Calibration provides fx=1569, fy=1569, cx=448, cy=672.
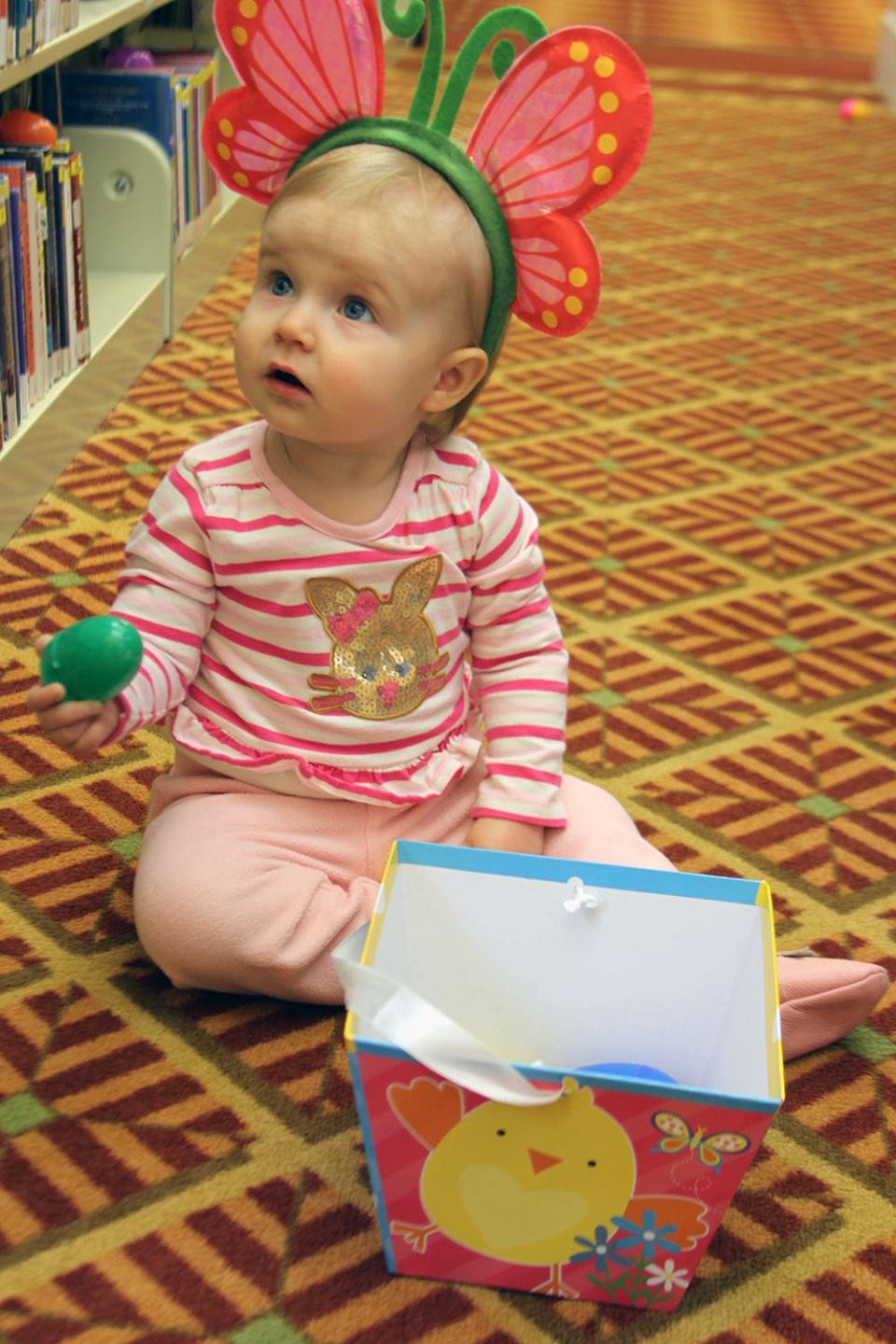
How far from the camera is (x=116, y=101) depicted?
7.62ft

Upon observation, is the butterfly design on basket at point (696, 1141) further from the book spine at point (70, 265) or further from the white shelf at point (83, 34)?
the book spine at point (70, 265)

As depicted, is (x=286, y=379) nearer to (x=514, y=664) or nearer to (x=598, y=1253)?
(x=514, y=664)

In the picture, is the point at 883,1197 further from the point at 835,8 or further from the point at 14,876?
the point at 835,8

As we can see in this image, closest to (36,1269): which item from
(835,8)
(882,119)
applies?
(882,119)

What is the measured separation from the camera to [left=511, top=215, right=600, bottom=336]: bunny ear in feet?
3.26

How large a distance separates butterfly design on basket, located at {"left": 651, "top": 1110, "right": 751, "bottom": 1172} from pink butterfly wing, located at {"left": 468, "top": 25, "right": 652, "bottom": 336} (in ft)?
1.70

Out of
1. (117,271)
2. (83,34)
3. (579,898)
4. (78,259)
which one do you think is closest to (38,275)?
(78,259)

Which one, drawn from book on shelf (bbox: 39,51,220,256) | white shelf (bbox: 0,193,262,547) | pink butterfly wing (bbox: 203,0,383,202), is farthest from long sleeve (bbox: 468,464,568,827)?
book on shelf (bbox: 39,51,220,256)

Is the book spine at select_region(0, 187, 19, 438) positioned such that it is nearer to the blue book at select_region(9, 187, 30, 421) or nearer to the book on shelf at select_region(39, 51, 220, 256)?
the blue book at select_region(9, 187, 30, 421)

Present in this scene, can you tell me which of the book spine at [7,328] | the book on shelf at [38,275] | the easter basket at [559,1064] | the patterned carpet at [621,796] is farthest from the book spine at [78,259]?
the easter basket at [559,1064]

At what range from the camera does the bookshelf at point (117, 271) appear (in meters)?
1.93

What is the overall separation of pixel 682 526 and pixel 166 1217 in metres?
1.29

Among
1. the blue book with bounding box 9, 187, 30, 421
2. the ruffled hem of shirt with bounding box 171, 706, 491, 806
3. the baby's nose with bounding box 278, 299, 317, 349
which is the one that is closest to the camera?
the baby's nose with bounding box 278, 299, 317, 349

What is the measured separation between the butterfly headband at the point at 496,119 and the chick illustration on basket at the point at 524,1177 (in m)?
0.52
